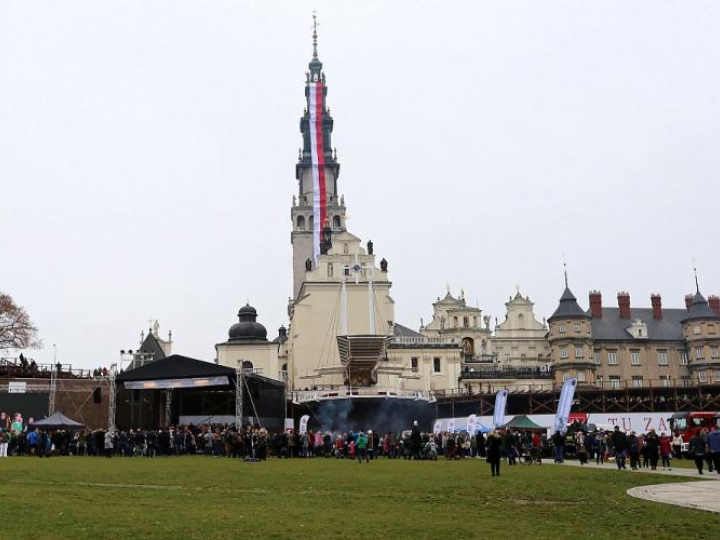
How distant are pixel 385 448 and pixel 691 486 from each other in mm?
22520

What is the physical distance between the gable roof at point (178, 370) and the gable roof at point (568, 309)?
5038 cm

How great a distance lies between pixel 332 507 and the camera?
14148mm

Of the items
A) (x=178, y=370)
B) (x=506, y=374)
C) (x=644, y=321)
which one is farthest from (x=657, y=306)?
(x=178, y=370)

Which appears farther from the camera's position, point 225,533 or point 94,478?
point 94,478

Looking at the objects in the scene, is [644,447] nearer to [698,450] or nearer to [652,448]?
[652,448]

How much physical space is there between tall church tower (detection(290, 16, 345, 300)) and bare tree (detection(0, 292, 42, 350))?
154ft

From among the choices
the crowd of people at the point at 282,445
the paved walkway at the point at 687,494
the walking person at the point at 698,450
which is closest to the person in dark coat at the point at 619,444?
the walking person at the point at 698,450

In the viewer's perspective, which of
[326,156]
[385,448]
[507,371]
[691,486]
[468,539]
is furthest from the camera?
[326,156]

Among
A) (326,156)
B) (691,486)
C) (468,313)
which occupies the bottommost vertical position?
(691,486)

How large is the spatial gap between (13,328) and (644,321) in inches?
2567

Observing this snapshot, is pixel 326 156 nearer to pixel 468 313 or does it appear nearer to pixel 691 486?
pixel 468 313

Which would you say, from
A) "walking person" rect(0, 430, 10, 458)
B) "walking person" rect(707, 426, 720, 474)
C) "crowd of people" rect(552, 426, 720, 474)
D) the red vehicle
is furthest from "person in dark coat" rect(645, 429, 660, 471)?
"walking person" rect(0, 430, 10, 458)

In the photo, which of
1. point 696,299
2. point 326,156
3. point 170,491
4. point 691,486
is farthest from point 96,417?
point 326,156

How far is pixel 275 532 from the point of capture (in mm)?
10930
